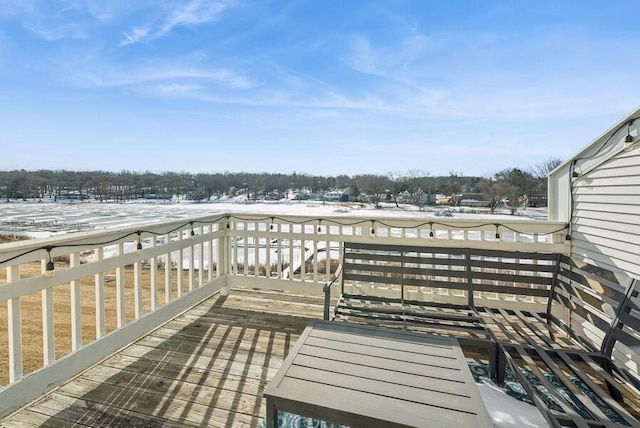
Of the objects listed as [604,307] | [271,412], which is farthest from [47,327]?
[604,307]

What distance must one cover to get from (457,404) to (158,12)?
7.61m

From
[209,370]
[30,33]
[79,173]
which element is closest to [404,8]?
[209,370]

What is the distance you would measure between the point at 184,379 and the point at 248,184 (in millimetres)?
23380

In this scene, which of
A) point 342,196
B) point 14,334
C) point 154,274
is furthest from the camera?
point 342,196

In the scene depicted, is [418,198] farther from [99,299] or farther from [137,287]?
[99,299]

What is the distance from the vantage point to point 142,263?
10.9 feet

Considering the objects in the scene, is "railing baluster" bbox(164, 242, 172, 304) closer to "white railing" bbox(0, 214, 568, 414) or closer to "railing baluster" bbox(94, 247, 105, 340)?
"white railing" bbox(0, 214, 568, 414)

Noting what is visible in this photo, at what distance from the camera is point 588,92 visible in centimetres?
571

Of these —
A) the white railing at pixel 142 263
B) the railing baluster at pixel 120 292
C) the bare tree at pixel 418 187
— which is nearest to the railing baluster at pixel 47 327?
the white railing at pixel 142 263

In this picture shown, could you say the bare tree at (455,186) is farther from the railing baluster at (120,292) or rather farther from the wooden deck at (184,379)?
the railing baluster at (120,292)

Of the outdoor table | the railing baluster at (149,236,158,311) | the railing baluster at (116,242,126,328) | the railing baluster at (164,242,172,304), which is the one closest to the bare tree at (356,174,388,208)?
the railing baluster at (164,242,172,304)

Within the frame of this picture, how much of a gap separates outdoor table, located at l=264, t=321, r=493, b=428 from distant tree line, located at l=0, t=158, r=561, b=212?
1684 cm

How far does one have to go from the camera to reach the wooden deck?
191 cm

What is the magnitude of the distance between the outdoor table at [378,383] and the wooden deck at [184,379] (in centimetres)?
68
